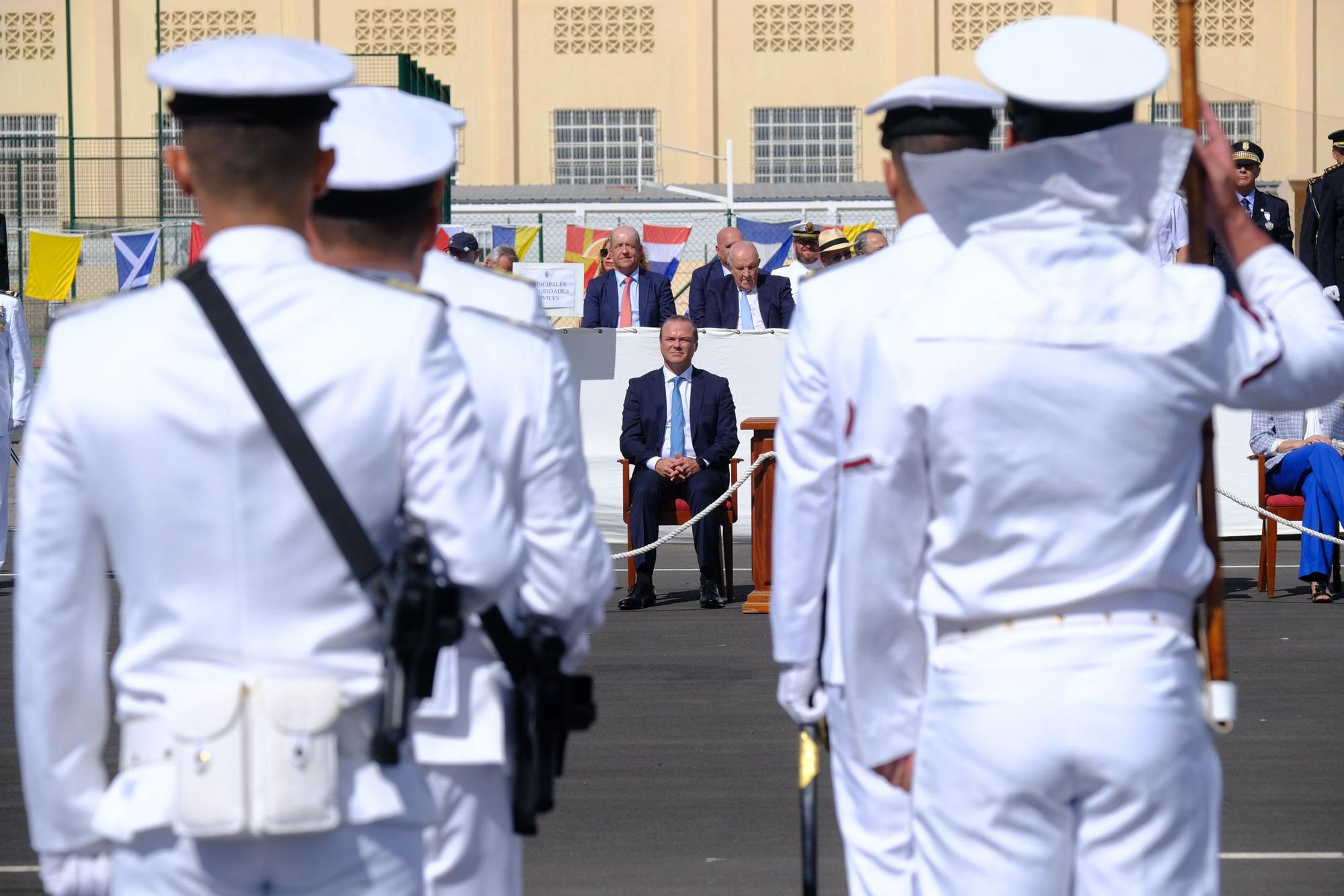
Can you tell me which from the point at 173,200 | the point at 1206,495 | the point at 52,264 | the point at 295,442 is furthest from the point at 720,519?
the point at 173,200

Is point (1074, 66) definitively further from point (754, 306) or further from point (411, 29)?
point (411, 29)

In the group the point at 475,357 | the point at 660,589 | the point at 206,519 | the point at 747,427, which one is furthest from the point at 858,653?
the point at 660,589

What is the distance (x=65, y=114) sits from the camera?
40594mm

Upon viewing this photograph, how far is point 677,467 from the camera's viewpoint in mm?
12289

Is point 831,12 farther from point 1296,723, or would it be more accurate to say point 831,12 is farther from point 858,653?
point 858,653

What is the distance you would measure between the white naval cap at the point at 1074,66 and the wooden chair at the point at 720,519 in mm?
8648

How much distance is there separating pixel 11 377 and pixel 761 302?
18.0ft

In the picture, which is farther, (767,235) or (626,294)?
(767,235)

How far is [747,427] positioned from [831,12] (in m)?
28.7

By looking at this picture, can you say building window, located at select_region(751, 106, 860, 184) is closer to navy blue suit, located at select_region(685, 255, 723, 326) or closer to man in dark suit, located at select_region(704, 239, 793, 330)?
navy blue suit, located at select_region(685, 255, 723, 326)

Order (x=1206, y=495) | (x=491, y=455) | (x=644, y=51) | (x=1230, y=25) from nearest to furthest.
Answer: (x=491, y=455) → (x=1206, y=495) → (x=1230, y=25) → (x=644, y=51)

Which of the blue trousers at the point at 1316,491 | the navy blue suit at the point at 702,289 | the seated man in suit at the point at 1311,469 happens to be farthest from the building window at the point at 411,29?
the blue trousers at the point at 1316,491

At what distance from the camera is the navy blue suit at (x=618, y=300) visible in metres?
15.7

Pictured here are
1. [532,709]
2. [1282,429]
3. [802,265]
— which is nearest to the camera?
[532,709]
